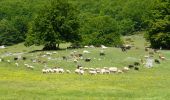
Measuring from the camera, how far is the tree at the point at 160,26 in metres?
78.4

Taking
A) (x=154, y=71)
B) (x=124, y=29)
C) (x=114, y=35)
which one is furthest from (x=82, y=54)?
(x=124, y=29)

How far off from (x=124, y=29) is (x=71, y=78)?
98866mm

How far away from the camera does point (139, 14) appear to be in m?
156

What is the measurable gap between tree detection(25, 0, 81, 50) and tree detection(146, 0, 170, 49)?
42.0ft

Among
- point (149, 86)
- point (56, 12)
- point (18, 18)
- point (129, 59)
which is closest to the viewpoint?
point (149, 86)

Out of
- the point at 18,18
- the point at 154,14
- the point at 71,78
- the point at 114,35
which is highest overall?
the point at 71,78

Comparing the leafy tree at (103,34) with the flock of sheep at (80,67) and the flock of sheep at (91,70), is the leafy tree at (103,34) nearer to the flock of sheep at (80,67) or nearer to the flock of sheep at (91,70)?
the flock of sheep at (80,67)

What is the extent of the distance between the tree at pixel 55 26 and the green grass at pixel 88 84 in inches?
501

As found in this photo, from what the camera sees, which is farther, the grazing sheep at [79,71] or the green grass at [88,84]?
the grazing sheep at [79,71]

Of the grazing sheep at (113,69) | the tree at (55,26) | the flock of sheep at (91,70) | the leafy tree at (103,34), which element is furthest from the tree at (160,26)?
the grazing sheep at (113,69)

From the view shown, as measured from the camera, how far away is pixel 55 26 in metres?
72.5

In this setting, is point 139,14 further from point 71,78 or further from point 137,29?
point 71,78

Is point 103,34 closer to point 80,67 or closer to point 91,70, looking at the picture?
point 80,67

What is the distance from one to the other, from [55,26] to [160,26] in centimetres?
1712
